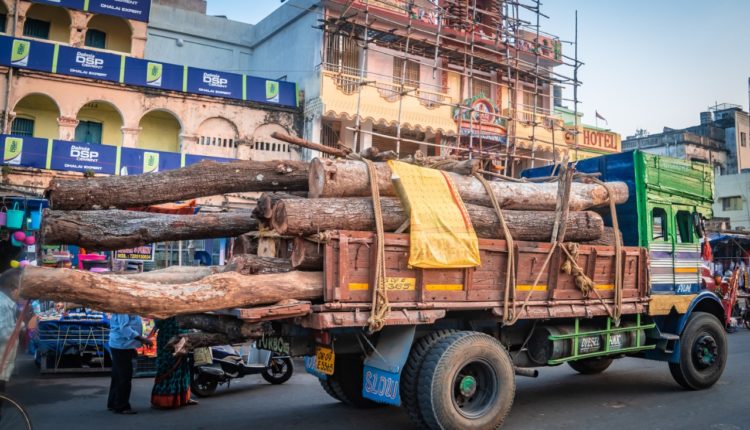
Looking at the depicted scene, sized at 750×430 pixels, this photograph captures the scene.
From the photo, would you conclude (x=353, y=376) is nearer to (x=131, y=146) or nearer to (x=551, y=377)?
(x=551, y=377)

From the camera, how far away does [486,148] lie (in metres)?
21.0

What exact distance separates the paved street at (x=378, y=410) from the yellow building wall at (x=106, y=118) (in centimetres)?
1133

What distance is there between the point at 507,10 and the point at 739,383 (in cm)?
1611

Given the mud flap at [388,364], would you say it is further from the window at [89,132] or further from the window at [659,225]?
the window at [89,132]

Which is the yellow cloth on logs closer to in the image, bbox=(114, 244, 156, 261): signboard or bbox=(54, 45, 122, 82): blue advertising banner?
bbox=(114, 244, 156, 261): signboard

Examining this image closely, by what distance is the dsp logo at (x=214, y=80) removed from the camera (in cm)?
1784

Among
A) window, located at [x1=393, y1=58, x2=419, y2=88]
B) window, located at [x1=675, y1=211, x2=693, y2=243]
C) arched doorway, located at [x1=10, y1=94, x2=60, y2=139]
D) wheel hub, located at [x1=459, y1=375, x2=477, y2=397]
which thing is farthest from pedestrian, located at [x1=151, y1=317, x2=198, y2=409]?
window, located at [x1=393, y1=58, x2=419, y2=88]

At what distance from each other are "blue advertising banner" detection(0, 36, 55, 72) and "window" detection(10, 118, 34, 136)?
2470mm

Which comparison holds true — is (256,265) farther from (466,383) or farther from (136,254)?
(136,254)

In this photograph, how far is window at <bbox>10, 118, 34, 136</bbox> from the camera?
58.6ft

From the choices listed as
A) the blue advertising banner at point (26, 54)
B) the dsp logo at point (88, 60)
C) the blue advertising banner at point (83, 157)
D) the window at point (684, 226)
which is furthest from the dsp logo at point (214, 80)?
the window at point (684, 226)

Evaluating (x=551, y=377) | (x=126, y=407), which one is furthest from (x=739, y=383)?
(x=126, y=407)

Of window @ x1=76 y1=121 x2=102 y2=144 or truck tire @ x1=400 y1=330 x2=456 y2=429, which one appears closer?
truck tire @ x1=400 y1=330 x2=456 y2=429

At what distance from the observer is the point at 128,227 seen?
18.9ft
